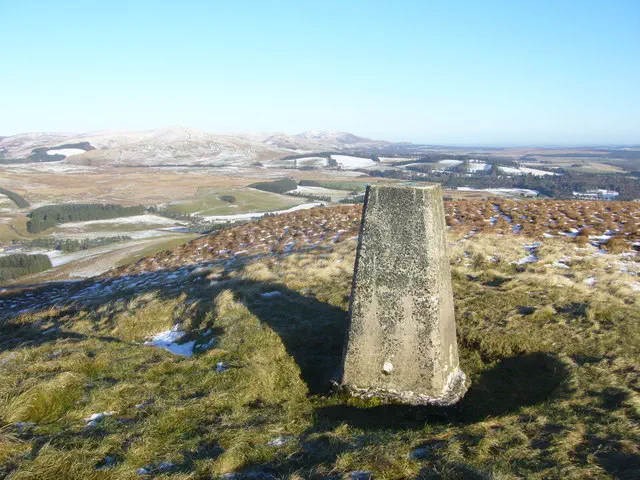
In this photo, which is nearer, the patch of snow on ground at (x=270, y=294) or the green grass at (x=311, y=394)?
the green grass at (x=311, y=394)

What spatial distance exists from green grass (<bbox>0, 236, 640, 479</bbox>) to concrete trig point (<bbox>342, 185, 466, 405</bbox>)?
40 centimetres

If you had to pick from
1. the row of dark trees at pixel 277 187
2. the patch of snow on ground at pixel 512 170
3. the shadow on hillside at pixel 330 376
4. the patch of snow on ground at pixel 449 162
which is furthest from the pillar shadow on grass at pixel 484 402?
the patch of snow on ground at pixel 449 162

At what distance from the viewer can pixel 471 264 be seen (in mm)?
13125

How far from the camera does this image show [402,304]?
7070 millimetres

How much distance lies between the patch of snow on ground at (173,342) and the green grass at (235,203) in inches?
2780

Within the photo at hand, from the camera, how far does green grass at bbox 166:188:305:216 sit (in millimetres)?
83062

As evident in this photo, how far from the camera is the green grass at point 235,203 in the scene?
8306 centimetres

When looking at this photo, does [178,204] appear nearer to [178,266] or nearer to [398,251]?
[178,266]

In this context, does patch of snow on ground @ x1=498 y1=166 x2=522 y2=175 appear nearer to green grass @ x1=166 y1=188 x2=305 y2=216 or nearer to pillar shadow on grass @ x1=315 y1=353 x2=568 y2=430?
green grass @ x1=166 y1=188 x2=305 y2=216

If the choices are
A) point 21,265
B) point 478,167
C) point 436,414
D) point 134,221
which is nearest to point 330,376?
point 436,414

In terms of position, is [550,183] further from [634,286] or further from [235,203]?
[634,286]

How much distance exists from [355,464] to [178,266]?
17.2 meters

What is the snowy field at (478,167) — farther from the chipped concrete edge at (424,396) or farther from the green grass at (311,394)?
the chipped concrete edge at (424,396)

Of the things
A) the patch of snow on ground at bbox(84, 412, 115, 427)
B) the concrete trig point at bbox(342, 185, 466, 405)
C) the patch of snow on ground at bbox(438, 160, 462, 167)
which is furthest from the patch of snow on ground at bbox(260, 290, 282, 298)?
the patch of snow on ground at bbox(438, 160, 462, 167)
